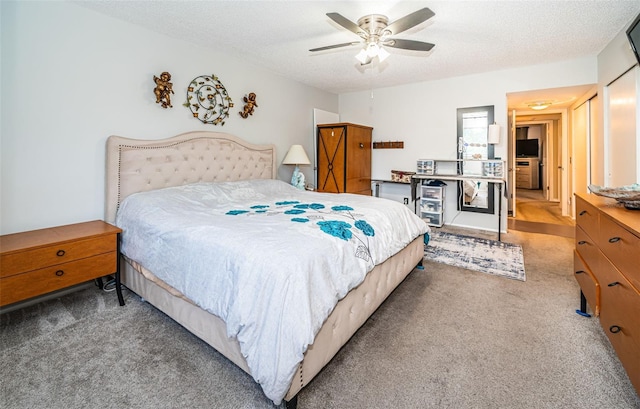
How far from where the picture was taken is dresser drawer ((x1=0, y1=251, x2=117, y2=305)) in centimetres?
194

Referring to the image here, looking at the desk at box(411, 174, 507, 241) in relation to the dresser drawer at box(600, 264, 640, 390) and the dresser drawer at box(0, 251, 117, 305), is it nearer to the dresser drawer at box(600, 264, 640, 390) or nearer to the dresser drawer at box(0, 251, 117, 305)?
the dresser drawer at box(600, 264, 640, 390)

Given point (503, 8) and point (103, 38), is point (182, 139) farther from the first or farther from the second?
point (503, 8)

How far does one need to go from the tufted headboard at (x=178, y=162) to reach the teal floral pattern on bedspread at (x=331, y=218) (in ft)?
3.31

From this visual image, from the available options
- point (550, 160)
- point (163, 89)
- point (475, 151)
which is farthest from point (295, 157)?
point (550, 160)

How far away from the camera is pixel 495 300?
2545 mm

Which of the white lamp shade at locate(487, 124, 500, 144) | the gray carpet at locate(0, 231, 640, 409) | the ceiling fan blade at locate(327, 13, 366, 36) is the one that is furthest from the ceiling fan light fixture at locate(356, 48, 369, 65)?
the white lamp shade at locate(487, 124, 500, 144)

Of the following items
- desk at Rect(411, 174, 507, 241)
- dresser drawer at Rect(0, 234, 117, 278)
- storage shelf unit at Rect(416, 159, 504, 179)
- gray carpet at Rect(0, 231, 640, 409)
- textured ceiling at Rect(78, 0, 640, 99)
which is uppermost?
textured ceiling at Rect(78, 0, 640, 99)

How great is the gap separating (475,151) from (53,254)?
5246 millimetres

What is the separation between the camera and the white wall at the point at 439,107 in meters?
4.26

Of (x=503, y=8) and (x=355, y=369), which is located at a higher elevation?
(x=503, y=8)

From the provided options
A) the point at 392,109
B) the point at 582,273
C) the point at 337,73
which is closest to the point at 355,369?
the point at 582,273

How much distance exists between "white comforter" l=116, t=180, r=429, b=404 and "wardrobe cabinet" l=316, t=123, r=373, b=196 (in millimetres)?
2171

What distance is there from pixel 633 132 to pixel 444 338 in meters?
2.97

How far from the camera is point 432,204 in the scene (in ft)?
16.7
